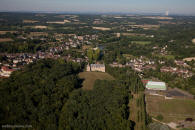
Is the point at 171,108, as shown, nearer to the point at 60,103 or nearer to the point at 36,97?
the point at 60,103

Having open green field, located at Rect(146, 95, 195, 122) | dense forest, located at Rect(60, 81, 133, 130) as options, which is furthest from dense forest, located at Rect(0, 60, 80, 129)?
open green field, located at Rect(146, 95, 195, 122)

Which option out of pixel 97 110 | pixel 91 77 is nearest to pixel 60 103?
pixel 97 110

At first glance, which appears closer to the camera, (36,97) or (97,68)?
(36,97)

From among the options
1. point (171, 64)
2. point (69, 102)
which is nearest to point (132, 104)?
point (69, 102)

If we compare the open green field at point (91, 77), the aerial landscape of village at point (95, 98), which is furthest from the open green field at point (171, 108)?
the open green field at point (91, 77)

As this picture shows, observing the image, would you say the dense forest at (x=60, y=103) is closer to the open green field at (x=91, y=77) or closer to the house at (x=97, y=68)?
the open green field at (x=91, y=77)

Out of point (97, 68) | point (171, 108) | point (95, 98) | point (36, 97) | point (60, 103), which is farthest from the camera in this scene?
point (97, 68)

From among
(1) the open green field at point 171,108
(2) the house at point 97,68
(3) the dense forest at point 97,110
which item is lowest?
(1) the open green field at point 171,108
